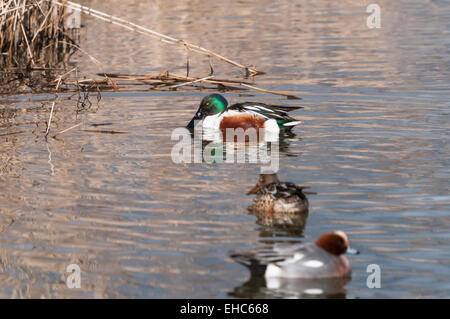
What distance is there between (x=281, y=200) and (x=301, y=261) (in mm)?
1498

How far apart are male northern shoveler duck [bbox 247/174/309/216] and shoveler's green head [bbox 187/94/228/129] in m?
3.89

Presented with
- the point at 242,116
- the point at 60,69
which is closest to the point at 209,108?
the point at 242,116

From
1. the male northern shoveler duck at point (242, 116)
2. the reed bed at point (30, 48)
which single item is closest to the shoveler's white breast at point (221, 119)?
the male northern shoveler duck at point (242, 116)

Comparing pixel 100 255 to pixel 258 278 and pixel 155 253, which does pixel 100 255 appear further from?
pixel 258 278

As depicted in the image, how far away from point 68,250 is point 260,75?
8.68 metres

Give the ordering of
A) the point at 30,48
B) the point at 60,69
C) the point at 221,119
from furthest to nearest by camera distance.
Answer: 1. the point at 30,48
2. the point at 60,69
3. the point at 221,119

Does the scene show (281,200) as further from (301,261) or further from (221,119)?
(221,119)

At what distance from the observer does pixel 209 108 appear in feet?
36.3

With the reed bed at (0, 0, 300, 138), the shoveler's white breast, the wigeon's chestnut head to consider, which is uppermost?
the reed bed at (0, 0, 300, 138)

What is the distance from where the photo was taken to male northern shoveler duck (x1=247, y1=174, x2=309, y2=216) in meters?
7.07

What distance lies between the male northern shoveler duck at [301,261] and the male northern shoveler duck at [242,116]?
4.88 meters

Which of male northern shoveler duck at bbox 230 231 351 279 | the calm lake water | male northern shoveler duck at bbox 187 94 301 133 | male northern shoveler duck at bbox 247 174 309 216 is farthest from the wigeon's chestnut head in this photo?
male northern shoveler duck at bbox 187 94 301 133

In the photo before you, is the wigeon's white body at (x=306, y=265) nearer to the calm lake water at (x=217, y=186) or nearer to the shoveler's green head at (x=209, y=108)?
the calm lake water at (x=217, y=186)

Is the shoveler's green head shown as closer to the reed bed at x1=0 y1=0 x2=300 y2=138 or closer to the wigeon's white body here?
the reed bed at x1=0 y1=0 x2=300 y2=138
